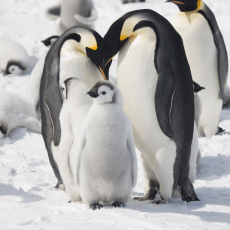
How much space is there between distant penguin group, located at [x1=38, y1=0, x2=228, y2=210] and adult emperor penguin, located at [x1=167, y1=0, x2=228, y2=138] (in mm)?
1512

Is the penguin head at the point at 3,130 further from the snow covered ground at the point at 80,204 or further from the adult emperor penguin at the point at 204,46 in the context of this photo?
the adult emperor penguin at the point at 204,46

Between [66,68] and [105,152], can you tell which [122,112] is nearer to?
[105,152]

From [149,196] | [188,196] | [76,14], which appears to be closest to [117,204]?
[149,196]

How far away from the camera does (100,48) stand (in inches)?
102

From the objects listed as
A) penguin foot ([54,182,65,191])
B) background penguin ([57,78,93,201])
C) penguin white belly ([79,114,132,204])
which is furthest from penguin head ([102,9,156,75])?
penguin foot ([54,182,65,191])


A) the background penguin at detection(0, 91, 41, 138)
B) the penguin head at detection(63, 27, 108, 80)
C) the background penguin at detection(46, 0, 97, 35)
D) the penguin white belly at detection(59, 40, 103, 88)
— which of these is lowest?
the background penguin at detection(0, 91, 41, 138)

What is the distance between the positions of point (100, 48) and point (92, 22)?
4.92 m

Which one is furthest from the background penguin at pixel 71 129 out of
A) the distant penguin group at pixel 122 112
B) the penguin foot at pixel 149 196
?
the penguin foot at pixel 149 196

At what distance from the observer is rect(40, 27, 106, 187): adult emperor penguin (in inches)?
101

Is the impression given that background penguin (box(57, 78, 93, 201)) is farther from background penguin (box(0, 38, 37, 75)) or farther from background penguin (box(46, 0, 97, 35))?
background penguin (box(46, 0, 97, 35))

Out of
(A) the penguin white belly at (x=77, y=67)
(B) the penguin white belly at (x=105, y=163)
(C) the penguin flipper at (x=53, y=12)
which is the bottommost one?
(B) the penguin white belly at (x=105, y=163)

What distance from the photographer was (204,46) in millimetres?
3990

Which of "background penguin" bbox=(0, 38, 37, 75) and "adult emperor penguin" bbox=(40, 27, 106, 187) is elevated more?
"background penguin" bbox=(0, 38, 37, 75)

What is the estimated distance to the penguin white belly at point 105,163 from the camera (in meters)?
2.10
